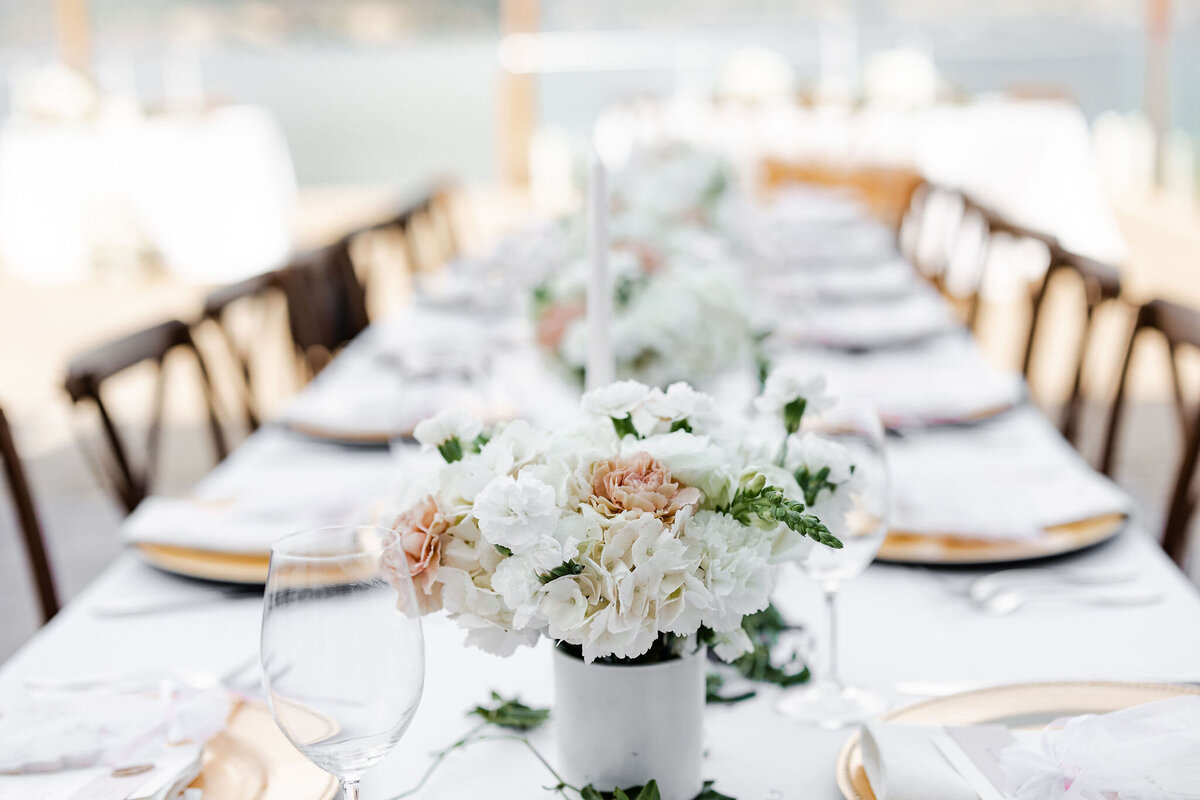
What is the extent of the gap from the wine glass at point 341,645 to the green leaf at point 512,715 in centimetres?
21

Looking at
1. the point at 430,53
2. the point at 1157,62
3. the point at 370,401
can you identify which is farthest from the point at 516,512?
the point at 430,53

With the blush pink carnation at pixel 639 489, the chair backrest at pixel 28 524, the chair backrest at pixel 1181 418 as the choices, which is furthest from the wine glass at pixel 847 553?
the chair backrest at pixel 28 524

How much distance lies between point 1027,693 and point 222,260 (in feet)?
21.4

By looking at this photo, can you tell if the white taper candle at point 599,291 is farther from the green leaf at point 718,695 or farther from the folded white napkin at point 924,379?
the folded white napkin at point 924,379

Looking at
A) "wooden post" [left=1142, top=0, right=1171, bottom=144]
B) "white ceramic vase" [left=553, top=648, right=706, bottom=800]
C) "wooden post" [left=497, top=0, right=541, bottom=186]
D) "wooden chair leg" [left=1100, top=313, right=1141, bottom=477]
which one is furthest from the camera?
"wooden post" [left=497, top=0, right=541, bottom=186]

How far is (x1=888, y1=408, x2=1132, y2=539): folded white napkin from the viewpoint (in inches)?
46.5

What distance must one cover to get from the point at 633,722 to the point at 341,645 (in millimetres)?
199

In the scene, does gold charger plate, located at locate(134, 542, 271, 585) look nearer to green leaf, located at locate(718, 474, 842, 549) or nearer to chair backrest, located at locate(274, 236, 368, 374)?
green leaf, located at locate(718, 474, 842, 549)

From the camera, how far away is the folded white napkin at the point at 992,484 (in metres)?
1.18

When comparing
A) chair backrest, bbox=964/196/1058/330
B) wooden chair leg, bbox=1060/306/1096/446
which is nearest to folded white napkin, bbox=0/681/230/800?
wooden chair leg, bbox=1060/306/1096/446

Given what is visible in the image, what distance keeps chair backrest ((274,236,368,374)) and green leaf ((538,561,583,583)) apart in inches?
71.5

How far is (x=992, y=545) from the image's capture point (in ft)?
3.75

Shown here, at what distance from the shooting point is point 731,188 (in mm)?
2949

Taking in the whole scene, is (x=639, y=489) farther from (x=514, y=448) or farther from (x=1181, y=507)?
(x=1181, y=507)
